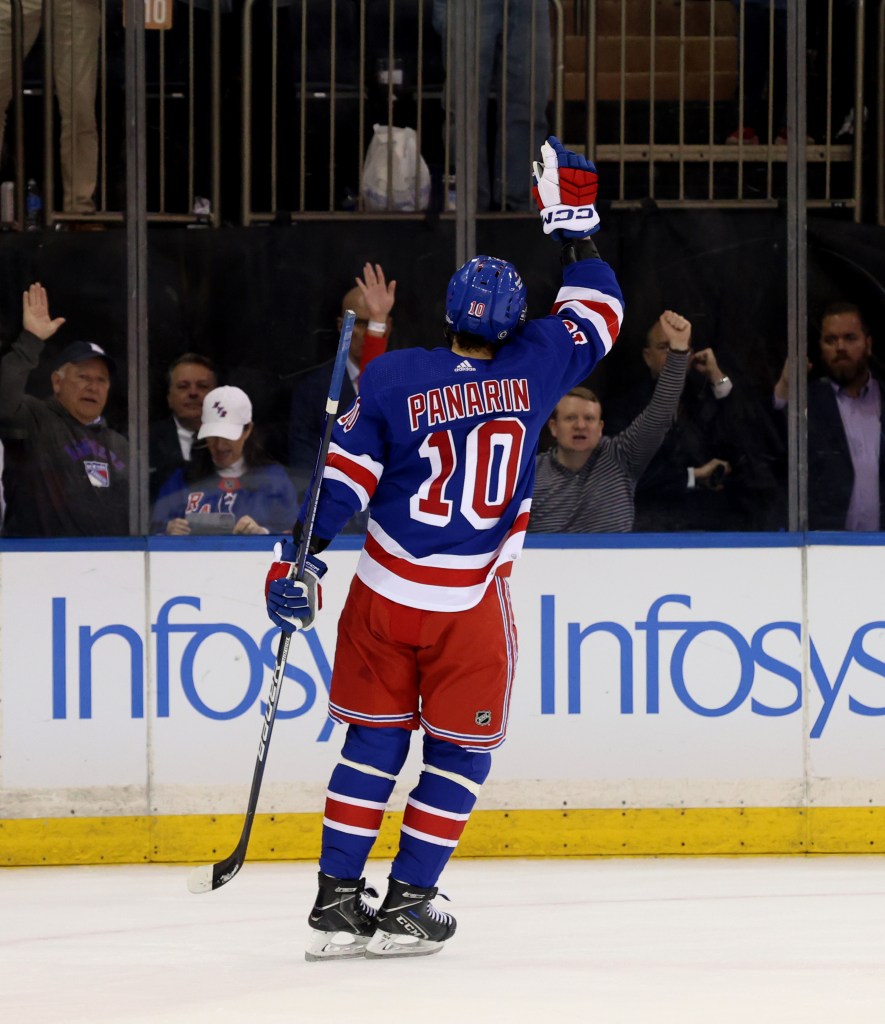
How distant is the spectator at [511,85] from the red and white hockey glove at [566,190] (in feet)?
3.70

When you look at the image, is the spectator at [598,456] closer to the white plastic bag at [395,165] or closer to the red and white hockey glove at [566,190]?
the white plastic bag at [395,165]

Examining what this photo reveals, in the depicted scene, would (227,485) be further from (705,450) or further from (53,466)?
(705,450)

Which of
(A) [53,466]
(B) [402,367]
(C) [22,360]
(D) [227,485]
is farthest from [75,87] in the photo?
(B) [402,367]

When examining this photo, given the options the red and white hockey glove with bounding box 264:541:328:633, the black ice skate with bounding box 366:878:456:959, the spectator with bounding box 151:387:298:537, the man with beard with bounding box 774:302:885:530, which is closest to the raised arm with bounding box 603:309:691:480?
the man with beard with bounding box 774:302:885:530

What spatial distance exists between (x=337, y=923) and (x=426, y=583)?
0.65 meters

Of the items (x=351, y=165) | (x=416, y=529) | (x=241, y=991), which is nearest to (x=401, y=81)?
(x=351, y=165)

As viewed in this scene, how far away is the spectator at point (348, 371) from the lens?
15.4 ft

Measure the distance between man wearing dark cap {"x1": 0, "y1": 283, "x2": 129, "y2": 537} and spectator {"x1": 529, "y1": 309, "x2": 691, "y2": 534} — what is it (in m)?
1.09

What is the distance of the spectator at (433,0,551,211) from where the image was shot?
187 inches

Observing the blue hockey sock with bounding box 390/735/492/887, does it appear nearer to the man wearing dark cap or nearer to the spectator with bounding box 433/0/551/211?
the man wearing dark cap

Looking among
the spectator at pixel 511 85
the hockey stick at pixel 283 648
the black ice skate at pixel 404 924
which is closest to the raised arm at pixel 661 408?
the spectator at pixel 511 85

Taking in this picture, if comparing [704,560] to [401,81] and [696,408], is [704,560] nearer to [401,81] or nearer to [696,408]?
[696,408]

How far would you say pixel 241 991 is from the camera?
3100mm

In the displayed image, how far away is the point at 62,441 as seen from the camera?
4.66 m
